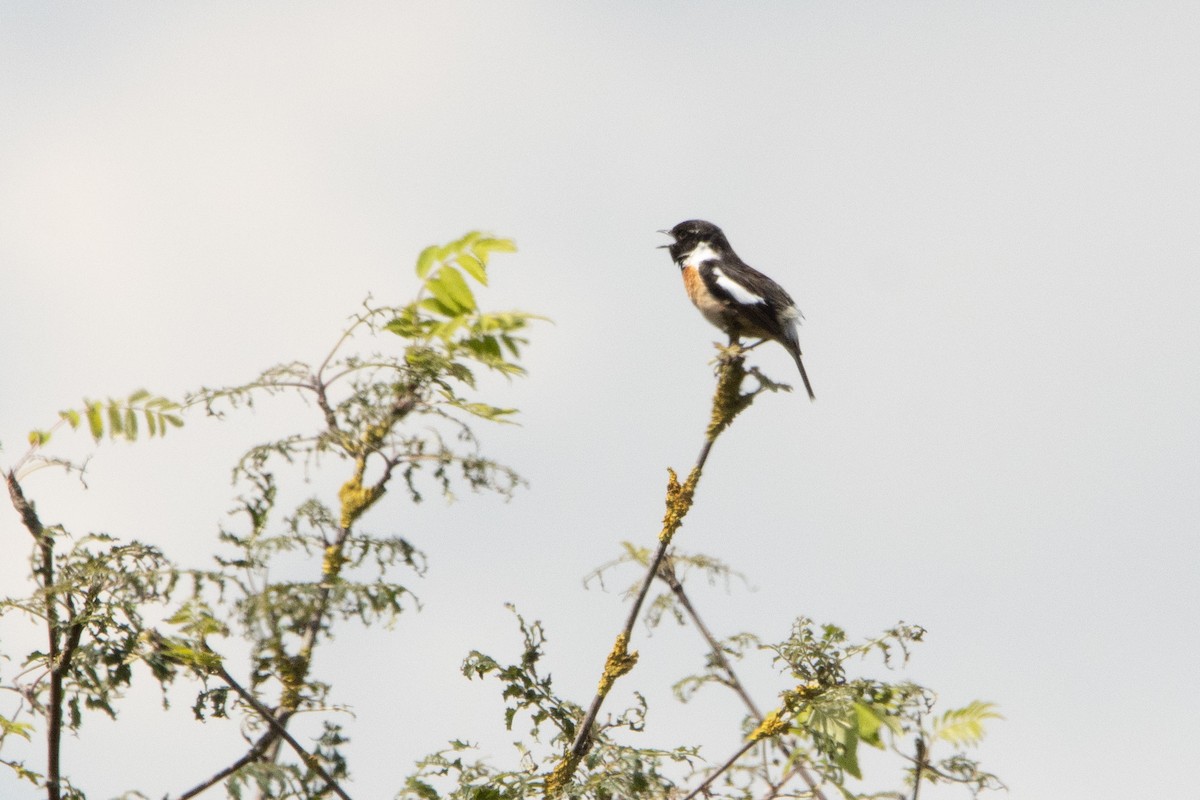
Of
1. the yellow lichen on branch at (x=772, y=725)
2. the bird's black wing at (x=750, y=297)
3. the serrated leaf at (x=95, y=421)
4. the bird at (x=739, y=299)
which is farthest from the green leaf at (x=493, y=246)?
the bird's black wing at (x=750, y=297)

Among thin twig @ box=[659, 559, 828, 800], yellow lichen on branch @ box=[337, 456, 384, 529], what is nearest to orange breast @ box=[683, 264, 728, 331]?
thin twig @ box=[659, 559, 828, 800]

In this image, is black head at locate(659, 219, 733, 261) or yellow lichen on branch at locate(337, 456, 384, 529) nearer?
yellow lichen on branch at locate(337, 456, 384, 529)

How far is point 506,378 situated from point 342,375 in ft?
1.38

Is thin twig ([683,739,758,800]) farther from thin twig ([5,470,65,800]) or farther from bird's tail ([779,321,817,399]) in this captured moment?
bird's tail ([779,321,817,399])

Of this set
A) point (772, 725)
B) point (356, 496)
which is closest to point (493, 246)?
point (356, 496)

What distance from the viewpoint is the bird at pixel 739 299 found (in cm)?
852

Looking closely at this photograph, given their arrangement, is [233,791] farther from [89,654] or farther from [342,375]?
[342,375]

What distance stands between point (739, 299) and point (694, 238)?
1594 millimetres

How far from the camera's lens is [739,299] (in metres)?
8.59

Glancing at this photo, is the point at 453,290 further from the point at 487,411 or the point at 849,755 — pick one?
the point at 849,755

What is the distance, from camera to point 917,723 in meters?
4.21

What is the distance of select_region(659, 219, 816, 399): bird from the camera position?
28.0ft

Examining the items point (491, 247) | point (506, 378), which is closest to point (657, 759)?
point (506, 378)

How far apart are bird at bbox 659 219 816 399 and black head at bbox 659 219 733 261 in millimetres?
119
